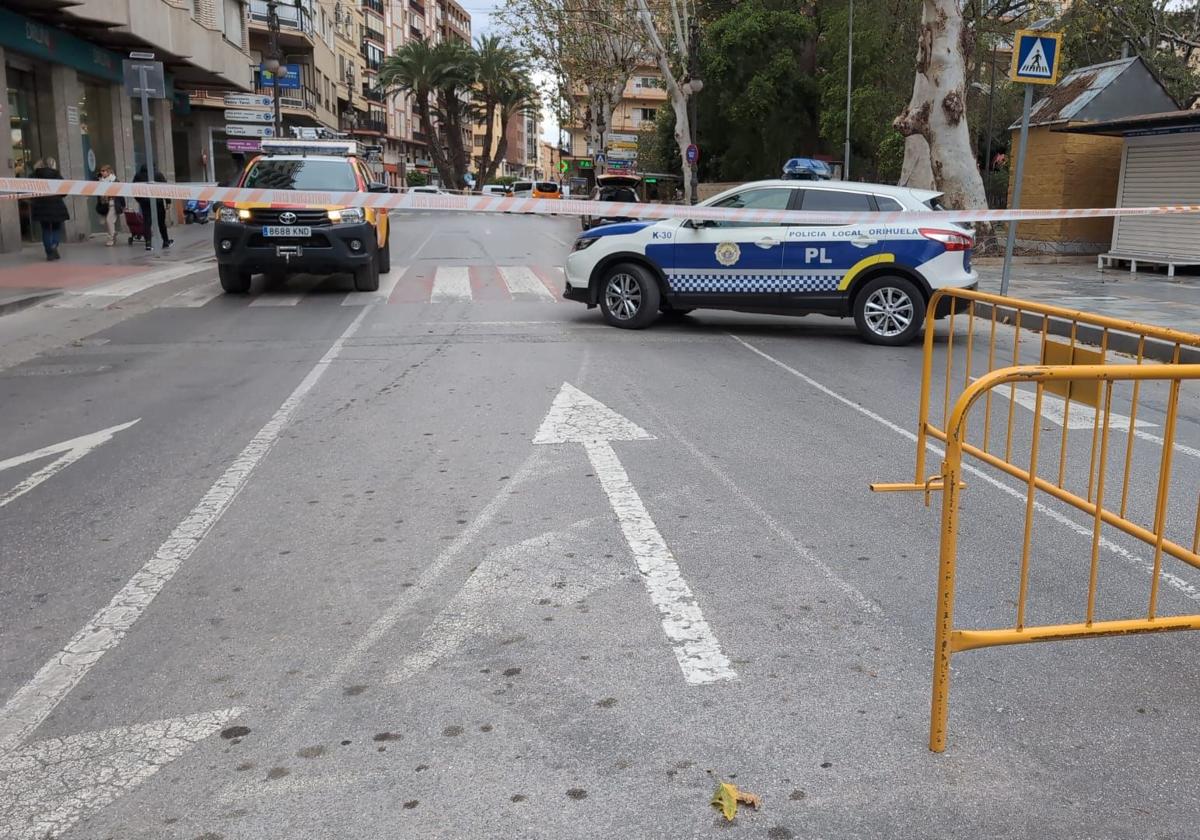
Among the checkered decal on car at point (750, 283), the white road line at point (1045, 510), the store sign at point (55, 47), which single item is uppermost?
the store sign at point (55, 47)

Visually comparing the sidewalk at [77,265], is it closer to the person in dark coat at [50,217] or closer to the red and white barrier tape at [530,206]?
the person in dark coat at [50,217]

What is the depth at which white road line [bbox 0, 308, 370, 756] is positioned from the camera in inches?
137

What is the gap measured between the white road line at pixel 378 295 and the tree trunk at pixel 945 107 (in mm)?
10947

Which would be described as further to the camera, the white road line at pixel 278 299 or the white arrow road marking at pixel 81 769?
the white road line at pixel 278 299

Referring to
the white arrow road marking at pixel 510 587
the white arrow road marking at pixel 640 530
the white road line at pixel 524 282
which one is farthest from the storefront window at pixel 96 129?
the white arrow road marking at pixel 510 587

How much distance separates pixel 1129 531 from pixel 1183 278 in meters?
18.4

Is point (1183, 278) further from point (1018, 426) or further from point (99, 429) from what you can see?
point (99, 429)

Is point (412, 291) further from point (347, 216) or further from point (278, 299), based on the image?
point (278, 299)

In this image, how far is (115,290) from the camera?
15312 millimetres

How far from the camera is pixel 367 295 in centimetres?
1519

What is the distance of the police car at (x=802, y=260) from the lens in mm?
11195

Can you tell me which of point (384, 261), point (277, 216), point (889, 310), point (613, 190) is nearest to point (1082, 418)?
point (889, 310)

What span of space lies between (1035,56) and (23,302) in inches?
514

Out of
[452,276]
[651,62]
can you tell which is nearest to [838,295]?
[452,276]
